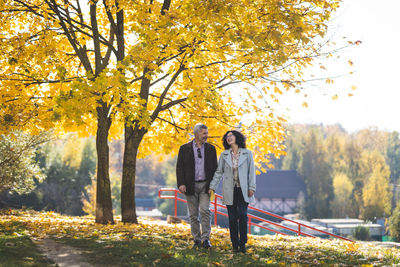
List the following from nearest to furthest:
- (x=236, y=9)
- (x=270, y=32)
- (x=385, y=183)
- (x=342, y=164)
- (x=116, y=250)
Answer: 1. (x=116, y=250)
2. (x=270, y=32)
3. (x=236, y=9)
4. (x=385, y=183)
5. (x=342, y=164)

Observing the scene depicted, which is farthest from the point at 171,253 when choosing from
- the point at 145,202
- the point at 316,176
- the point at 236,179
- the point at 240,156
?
the point at 145,202

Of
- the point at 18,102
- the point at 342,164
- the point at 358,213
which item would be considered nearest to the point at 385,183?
the point at 358,213

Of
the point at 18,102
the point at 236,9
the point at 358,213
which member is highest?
the point at 236,9

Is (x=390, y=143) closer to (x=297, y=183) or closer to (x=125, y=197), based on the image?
(x=297, y=183)

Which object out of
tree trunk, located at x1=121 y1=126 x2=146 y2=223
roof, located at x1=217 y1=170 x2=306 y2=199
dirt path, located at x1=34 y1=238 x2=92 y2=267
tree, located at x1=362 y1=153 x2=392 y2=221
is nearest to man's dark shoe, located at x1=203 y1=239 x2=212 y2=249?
dirt path, located at x1=34 y1=238 x2=92 y2=267

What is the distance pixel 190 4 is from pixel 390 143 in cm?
9083

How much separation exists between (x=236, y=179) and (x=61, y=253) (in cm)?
289

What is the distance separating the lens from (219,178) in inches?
283

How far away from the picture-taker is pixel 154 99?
51.5ft

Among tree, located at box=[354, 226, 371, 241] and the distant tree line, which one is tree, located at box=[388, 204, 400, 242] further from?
the distant tree line

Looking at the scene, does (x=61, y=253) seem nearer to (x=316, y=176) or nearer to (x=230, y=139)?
(x=230, y=139)

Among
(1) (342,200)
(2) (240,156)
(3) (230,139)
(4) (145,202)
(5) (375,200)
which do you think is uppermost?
(3) (230,139)

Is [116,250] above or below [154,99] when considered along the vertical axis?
below

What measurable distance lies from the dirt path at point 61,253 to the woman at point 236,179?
7.43 feet
